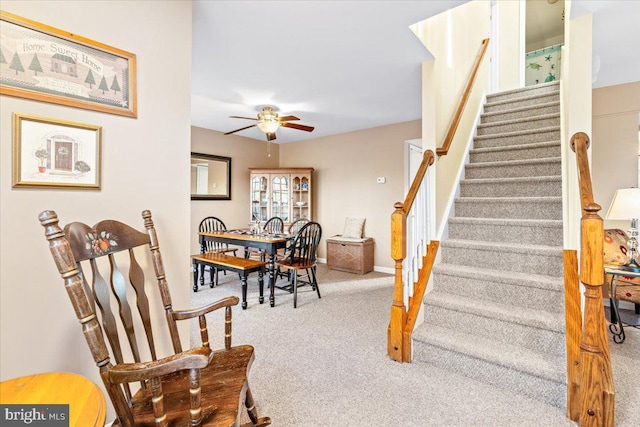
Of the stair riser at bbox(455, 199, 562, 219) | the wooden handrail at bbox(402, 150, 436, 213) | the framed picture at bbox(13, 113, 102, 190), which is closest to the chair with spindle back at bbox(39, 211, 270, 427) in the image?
the framed picture at bbox(13, 113, 102, 190)

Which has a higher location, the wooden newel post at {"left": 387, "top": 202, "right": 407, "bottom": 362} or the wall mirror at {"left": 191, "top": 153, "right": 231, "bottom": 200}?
the wall mirror at {"left": 191, "top": 153, "right": 231, "bottom": 200}

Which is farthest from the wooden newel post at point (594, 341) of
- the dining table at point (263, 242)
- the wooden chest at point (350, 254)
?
the wooden chest at point (350, 254)

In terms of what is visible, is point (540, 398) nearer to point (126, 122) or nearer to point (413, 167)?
point (126, 122)

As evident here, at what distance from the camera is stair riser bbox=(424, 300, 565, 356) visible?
196cm

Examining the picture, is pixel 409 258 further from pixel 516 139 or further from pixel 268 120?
pixel 268 120

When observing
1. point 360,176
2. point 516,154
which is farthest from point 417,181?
point 360,176

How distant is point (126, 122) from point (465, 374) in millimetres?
2548

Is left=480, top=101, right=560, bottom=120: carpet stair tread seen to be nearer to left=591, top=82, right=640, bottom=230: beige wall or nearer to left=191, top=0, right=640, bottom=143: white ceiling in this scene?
left=191, top=0, right=640, bottom=143: white ceiling

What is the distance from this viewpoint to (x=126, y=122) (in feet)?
5.18

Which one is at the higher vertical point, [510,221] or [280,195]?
[280,195]

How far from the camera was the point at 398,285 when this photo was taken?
2275mm

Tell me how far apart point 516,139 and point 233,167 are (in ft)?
15.3

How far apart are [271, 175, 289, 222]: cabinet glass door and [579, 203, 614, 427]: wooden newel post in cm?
498

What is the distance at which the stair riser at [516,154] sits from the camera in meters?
3.05
